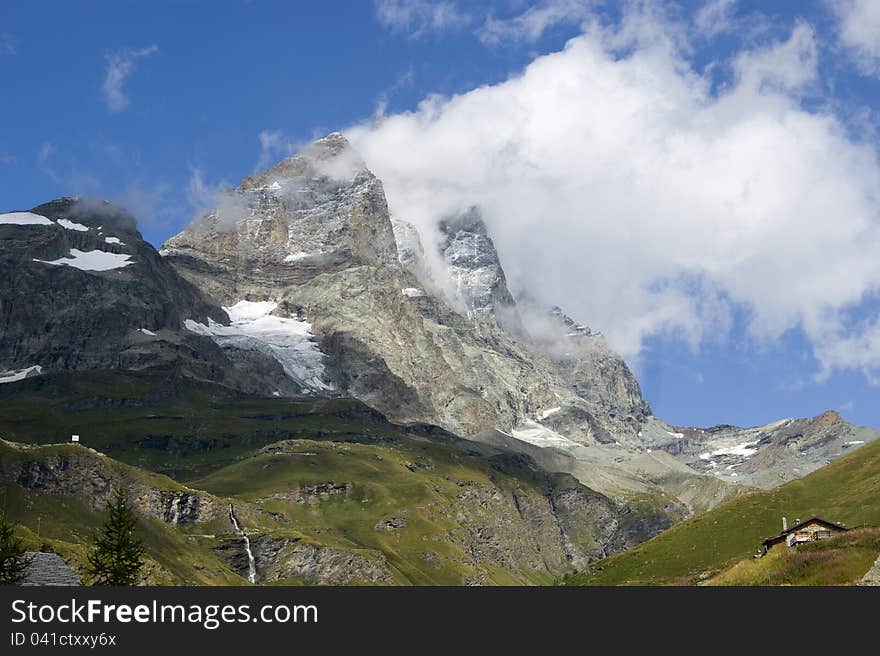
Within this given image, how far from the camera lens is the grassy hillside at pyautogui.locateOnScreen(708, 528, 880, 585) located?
7875cm

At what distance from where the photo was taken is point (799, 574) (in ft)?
269

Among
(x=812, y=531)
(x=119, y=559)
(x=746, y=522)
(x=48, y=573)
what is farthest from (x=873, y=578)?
(x=746, y=522)

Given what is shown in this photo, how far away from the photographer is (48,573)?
10019cm

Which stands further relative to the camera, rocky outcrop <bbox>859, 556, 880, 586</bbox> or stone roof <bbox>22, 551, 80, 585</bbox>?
stone roof <bbox>22, 551, 80, 585</bbox>

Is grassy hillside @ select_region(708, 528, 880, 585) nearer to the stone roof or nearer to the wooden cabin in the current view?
the wooden cabin

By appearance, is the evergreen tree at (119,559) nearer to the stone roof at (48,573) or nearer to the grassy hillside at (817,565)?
the stone roof at (48,573)

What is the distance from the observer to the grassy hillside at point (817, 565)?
78750mm

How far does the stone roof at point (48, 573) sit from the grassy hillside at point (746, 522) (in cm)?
6324

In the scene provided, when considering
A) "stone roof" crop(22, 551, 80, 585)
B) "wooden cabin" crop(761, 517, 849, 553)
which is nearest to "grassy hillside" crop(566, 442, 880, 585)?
"wooden cabin" crop(761, 517, 849, 553)

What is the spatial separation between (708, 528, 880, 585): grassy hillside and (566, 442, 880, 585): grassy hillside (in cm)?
3619
